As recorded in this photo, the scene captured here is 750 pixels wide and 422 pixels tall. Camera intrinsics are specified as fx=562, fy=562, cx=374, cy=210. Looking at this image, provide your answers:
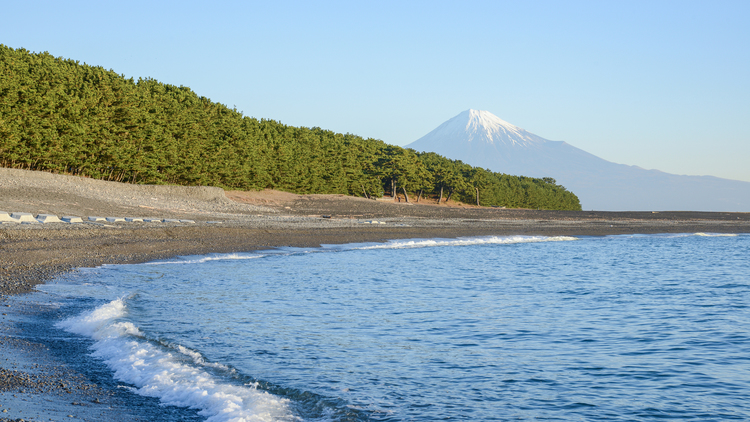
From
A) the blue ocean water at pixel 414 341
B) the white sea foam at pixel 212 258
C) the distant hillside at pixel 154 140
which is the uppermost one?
the distant hillside at pixel 154 140

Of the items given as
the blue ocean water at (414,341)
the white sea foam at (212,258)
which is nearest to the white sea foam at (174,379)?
the blue ocean water at (414,341)

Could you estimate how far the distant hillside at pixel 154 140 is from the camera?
55.4m

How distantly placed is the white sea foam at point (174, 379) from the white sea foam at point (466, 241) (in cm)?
2626

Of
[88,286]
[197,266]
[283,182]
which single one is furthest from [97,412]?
[283,182]

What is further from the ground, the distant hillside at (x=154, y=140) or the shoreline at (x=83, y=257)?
the distant hillside at (x=154, y=140)

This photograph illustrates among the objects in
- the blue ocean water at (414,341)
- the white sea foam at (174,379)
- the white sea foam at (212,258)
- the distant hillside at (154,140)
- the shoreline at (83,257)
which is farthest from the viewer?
the distant hillside at (154,140)

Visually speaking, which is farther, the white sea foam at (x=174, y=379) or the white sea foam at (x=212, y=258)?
the white sea foam at (x=212, y=258)

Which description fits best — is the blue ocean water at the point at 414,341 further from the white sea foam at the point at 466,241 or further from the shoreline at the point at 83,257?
the white sea foam at the point at 466,241

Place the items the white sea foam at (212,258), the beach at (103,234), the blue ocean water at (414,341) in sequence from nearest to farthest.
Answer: the beach at (103,234) < the blue ocean water at (414,341) < the white sea foam at (212,258)

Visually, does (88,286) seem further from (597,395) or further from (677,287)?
(677,287)

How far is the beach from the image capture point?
8391 mm

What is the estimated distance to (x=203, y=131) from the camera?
77.4 m

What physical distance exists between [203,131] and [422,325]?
68.9m

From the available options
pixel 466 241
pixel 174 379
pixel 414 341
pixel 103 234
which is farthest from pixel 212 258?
pixel 466 241
